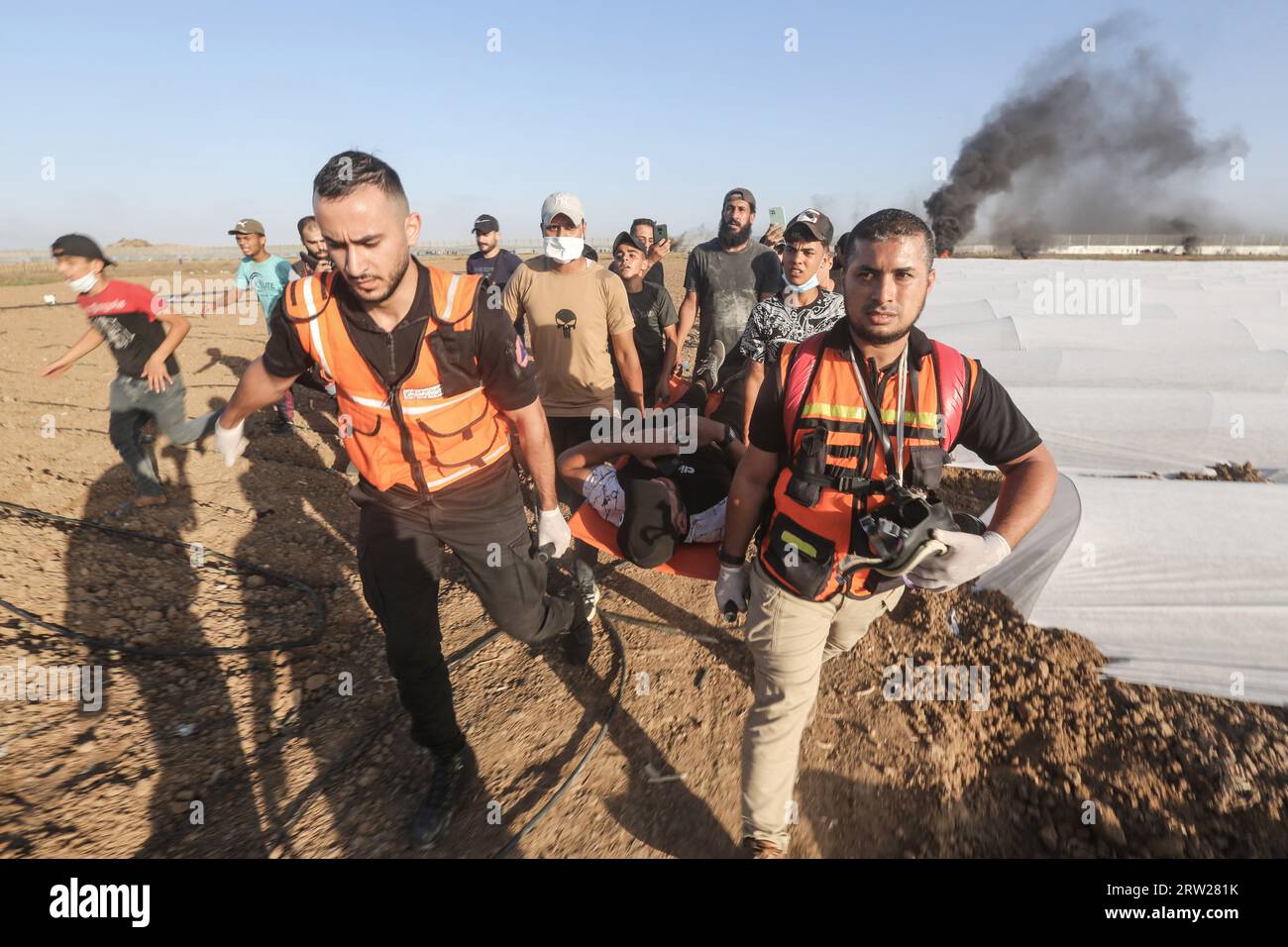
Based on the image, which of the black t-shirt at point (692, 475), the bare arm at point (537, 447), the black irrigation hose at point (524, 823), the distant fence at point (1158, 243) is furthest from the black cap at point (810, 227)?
the distant fence at point (1158, 243)

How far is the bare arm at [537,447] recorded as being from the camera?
2.58 m

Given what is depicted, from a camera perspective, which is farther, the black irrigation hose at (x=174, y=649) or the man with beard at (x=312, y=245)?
the man with beard at (x=312, y=245)

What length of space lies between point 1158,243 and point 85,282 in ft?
→ 247

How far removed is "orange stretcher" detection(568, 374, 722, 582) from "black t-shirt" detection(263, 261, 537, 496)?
4.24 ft

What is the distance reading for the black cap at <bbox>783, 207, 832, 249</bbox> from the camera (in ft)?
12.9

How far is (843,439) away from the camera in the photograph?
2148 millimetres

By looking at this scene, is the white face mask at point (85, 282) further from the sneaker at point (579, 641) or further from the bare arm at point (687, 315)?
the bare arm at point (687, 315)

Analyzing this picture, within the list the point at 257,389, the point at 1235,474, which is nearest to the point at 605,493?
the point at 257,389

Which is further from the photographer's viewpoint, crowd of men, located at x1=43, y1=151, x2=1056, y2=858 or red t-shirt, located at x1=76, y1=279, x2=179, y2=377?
red t-shirt, located at x1=76, y1=279, x2=179, y2=377

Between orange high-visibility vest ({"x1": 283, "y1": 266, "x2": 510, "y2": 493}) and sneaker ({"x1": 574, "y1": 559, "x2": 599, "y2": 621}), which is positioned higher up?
orange high-visibility vest ({"x1": 283, "y1": 266, "x2": 510, "y2": 493})

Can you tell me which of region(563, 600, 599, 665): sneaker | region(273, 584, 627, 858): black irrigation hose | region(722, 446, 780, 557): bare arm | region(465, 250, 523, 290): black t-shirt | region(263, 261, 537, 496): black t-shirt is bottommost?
region(273, 584, 627, 858): black irrigation hose

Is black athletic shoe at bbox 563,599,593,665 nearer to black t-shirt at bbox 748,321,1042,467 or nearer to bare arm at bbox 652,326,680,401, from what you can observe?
black t-shirt at bbox 748,321,1042,467

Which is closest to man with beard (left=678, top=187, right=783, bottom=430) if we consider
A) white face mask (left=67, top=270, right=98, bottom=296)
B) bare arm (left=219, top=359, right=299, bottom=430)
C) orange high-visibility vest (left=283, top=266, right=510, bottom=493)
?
orange high-visibility vest (left=283, top=266, right=510, bottom=493)

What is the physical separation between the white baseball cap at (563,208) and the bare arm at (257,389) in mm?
2464
